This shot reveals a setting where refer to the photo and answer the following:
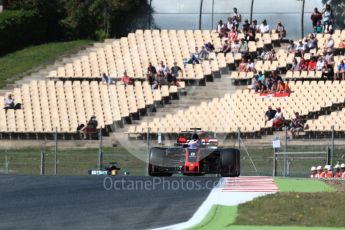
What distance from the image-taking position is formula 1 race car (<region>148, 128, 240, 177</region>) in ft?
75.2

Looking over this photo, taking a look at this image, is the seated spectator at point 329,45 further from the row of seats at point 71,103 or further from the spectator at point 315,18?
the row of seats at point 71,103

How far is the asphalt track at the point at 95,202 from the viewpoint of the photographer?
14250 millimetres

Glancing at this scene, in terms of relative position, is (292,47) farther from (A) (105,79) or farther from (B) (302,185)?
(B) (302,185)

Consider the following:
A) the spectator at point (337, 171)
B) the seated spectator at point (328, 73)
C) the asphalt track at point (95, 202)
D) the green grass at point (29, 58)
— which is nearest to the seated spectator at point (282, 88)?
the seated spectator at point (328, 73)

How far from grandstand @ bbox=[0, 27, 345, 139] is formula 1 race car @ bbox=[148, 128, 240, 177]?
26.6 feet

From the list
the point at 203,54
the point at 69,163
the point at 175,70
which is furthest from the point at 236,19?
the point at 69,163

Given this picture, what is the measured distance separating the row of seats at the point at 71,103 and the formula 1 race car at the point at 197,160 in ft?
35.1

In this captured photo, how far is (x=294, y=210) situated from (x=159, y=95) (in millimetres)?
20421

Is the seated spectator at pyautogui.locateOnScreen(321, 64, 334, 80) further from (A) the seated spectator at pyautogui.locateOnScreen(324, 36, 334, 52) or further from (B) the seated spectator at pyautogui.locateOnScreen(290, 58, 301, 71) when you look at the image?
(A) the seated spectator at pyautogui.locateOnScreen(324, 36, 334, 52)

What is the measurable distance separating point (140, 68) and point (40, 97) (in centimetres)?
421

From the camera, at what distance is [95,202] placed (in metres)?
16.4

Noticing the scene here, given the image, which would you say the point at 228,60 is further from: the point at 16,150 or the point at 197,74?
the point at 16,150

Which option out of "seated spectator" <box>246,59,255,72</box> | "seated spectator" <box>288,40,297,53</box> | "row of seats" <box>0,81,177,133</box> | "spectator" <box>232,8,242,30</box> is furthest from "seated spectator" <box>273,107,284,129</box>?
"spectator" <box>232,8,242,30</box>

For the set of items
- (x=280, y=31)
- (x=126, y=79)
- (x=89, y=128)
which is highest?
(x=280, y=31)
